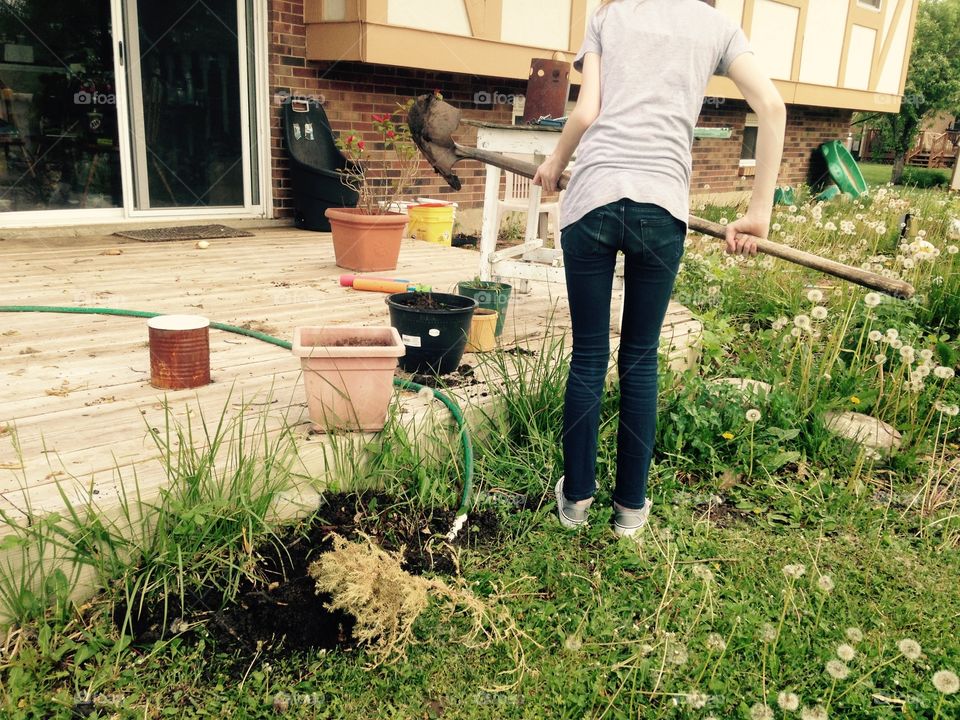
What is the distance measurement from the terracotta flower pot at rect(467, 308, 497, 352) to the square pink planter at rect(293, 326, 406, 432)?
815mm

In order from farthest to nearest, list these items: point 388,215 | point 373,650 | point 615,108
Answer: point 388,215 < point 615,108 < point 373,650

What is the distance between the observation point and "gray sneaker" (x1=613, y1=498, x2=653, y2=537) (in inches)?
96.3

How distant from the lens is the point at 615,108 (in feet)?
6.93

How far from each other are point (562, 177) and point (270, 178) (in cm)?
468

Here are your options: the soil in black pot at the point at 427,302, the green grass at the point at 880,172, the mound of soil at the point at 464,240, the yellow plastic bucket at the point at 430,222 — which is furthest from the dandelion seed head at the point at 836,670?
the green grass at the point at 880,172

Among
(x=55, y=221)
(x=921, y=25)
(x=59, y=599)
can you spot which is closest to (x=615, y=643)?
(x=59, y=599)

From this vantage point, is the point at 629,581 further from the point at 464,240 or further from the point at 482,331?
the point at 464,240

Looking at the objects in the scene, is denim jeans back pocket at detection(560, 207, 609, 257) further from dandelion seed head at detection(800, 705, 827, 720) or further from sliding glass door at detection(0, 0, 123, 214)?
sliding glass door at detection(0, 0, 123, 214)

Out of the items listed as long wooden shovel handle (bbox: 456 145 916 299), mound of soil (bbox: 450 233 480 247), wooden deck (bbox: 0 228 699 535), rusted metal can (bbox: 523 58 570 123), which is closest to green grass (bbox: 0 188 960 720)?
wooden deck (bbox: 0 228 699 535)

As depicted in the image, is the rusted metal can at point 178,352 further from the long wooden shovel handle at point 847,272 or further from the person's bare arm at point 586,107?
the long wooden shovel handle at point 847,272

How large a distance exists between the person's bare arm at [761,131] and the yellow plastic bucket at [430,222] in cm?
472

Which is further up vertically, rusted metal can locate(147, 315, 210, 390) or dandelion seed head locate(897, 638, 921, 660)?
rusted metal can locate(147, 315, 210, 390)

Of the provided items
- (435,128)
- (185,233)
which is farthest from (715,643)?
(185,233)

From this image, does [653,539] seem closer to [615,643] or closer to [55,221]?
[615,643]
